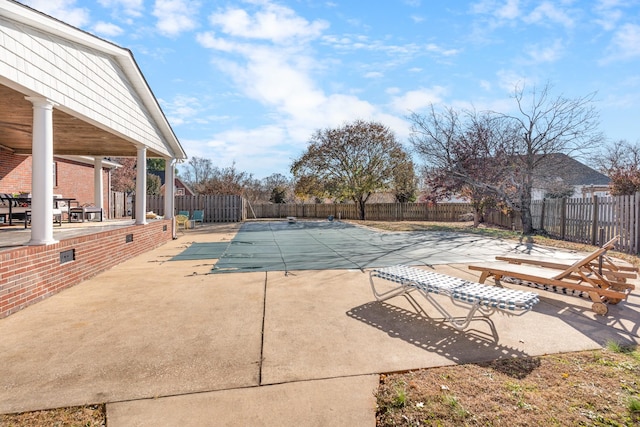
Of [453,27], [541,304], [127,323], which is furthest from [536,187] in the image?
[127,323]

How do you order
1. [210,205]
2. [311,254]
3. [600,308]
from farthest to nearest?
[210,205], [311,254], [600,308]

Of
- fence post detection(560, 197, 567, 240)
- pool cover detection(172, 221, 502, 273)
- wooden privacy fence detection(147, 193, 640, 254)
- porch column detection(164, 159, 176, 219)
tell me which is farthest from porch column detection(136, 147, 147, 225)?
fence post detection(560, 197, 567, 240)

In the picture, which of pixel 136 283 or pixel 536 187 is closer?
pixel 136 283

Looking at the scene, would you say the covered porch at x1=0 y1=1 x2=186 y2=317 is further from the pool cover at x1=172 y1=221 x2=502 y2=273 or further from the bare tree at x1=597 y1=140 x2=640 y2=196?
the bare tree at x1=597 y1=140 x2=640 y2=196

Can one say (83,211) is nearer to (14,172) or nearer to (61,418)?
(14,172)

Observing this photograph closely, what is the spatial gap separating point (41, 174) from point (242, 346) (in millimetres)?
4298

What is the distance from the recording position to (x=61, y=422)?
2.17 metres

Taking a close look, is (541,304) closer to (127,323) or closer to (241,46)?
(127,323)

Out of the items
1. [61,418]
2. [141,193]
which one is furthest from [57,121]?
[61,418]

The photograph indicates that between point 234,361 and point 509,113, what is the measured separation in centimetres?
1649

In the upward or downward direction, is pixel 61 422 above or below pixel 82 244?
below

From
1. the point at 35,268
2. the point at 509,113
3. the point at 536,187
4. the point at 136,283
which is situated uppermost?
the point at 509,113

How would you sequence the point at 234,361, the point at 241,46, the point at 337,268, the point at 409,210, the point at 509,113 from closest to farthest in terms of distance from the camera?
the point at 234,361 < the point at 337,268 < the point at 241,46 < the point at 509,113 < the point at 409,210

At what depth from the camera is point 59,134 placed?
28.1 ft
